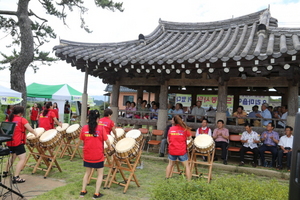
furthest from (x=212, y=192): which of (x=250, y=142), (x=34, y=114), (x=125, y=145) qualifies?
(x=34, y=114)

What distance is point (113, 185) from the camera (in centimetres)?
508

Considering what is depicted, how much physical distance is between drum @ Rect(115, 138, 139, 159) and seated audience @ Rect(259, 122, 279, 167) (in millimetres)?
4117

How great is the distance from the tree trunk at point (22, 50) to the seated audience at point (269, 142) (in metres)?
11.2

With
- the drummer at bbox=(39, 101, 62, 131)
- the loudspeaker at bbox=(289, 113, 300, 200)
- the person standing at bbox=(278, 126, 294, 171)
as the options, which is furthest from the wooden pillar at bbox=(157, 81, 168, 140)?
the loudspeaker at bbox=(289, 113, 300, 200)

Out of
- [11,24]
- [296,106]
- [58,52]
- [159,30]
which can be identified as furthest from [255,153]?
Result: [11,24]

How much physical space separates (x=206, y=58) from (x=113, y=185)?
3946 millimetres

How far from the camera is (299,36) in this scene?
6770 mm

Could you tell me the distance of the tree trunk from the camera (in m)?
11.9

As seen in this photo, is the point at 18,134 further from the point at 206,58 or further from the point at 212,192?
the point at 206,58

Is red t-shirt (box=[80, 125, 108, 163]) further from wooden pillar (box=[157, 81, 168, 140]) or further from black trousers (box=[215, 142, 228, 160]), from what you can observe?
wooden pillar (box=[157, 81, 168, 140])

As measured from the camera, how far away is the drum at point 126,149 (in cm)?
456

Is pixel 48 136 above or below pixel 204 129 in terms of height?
below

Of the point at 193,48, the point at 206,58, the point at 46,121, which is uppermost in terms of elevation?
the point at 193,48

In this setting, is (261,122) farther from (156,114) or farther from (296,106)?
(156,114)
